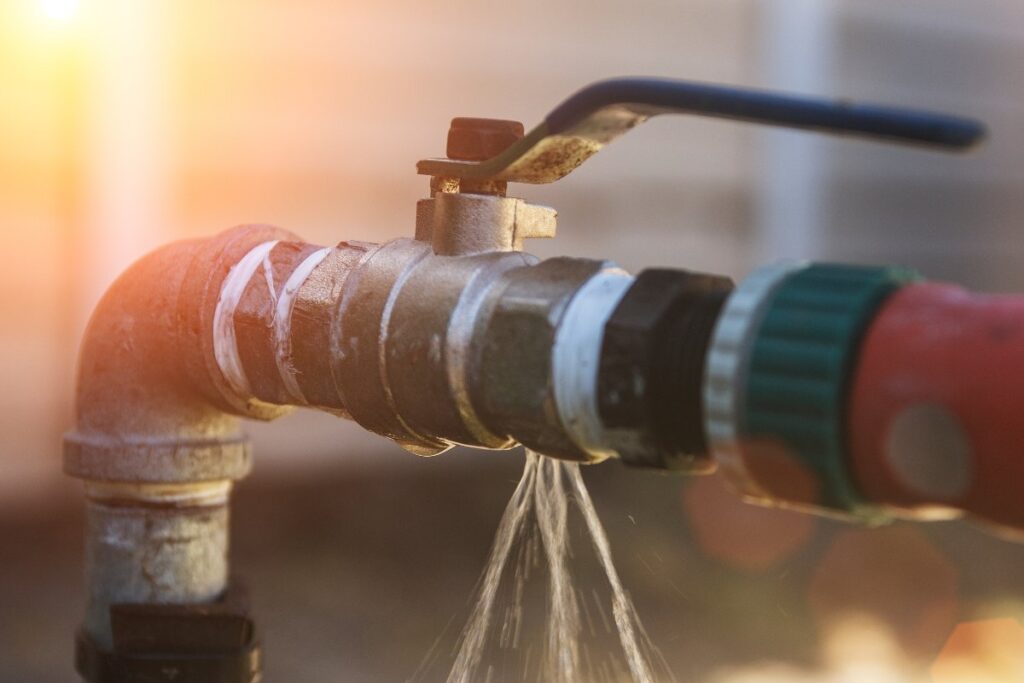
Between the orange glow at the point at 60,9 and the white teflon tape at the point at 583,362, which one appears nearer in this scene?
the white teflon tape at the point at 583,362

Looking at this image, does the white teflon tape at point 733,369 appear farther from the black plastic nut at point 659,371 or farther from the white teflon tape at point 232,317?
the white teflon tape at point 232,317

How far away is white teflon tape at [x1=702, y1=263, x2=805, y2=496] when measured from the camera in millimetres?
661

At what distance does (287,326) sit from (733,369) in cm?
46

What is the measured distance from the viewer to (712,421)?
68 cm

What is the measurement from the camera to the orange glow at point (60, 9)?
9.10ft

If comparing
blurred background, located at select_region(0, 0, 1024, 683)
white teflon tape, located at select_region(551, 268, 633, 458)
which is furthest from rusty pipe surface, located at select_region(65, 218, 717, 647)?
blurred background, located at select_region(0, 0, 1024, 683)

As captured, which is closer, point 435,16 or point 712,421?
point 712,421

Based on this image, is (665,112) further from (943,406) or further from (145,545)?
(145,545)

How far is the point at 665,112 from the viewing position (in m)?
0.77

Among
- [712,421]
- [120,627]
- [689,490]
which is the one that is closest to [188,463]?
[120,627]

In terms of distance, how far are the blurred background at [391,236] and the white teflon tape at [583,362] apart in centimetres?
188

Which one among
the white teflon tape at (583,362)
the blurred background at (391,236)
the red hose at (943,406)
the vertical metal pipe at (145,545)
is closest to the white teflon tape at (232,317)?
the vertical metal pipe at (145,545)

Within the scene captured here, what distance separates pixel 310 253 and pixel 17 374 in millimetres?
2109

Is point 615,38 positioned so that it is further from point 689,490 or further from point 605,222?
point 689,490
